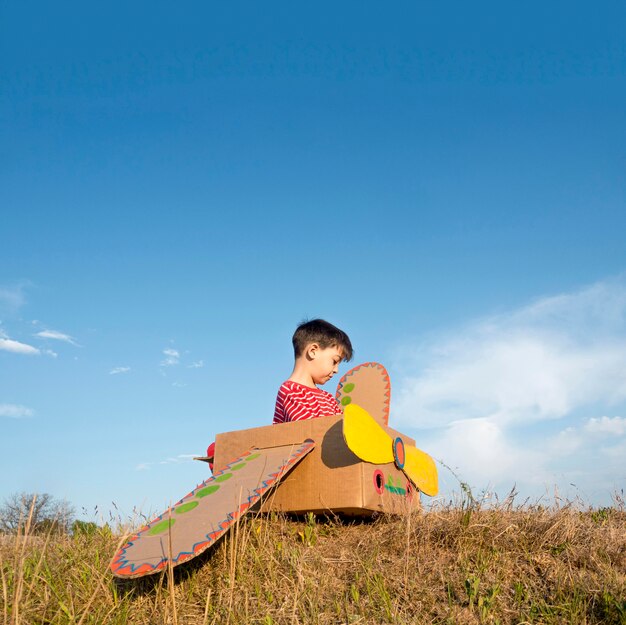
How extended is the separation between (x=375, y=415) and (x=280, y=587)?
1.66 metres

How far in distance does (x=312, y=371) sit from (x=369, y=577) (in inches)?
81.3

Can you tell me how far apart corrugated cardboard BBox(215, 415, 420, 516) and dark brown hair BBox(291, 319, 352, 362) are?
1.04 metres

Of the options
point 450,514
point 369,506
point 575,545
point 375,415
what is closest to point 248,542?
point 369,506

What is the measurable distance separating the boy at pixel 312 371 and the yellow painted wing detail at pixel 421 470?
0.67 m

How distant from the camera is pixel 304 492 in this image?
12.0 feet

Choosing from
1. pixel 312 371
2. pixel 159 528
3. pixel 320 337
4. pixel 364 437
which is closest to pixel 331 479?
pixel 364 437

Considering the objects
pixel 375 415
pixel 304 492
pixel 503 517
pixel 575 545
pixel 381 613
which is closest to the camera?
pixel 381 613

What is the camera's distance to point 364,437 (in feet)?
11.4

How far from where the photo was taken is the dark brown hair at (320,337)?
4.88m

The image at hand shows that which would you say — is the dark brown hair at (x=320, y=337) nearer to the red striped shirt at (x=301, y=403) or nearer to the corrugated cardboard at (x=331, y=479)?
the red striped shirt at (x=301, y=403)

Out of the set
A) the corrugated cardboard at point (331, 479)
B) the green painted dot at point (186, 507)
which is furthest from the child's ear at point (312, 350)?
the green painted dot at point (186, 507)

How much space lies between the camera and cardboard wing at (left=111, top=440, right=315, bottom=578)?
2.73 metres

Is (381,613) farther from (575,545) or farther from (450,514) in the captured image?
(575,545)

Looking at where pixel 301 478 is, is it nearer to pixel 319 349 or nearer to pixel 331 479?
pixel 331 479
